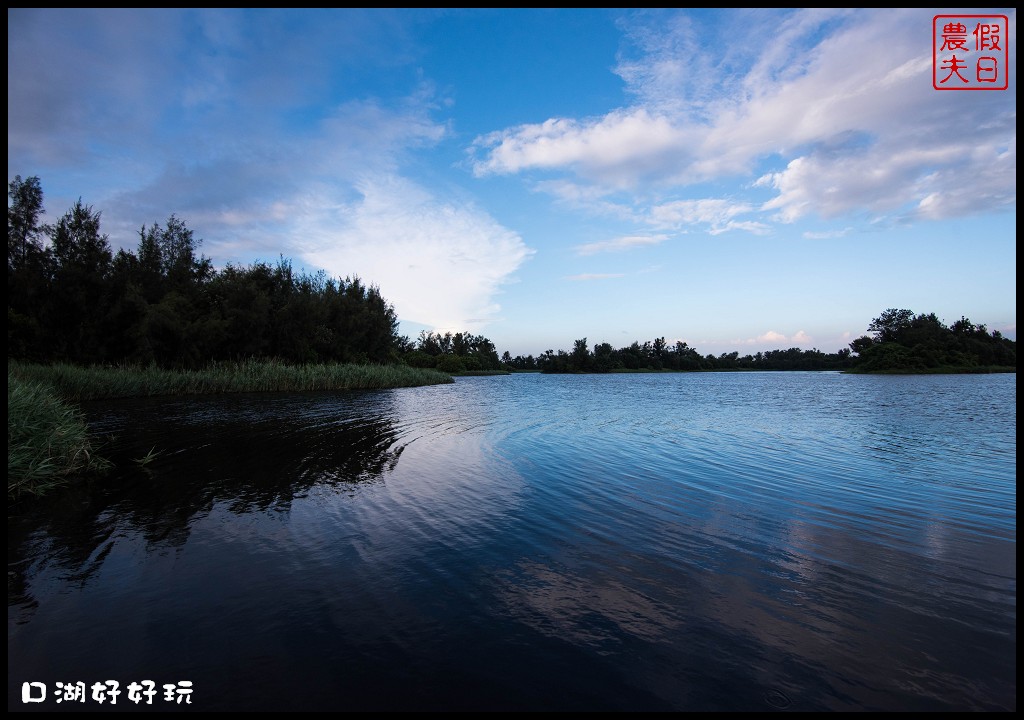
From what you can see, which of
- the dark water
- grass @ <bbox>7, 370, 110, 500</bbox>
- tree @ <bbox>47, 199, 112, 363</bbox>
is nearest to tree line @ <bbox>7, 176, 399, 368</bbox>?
tree @ <bbox>47, 199, 112, 363</bbox>

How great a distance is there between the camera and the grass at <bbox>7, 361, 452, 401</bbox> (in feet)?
76.6

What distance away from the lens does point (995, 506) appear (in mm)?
7211

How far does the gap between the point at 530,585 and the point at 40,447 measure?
31.9ft

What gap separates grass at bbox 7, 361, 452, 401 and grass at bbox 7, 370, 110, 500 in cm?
1207

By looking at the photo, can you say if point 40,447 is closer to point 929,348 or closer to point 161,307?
point 161,307

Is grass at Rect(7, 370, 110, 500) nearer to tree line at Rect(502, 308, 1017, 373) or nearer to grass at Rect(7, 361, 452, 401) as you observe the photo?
grass at Rect(7, 361, 452, 401)

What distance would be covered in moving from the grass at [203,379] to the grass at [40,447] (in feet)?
39.6

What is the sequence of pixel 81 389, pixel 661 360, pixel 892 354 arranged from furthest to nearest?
pixel 661 360
pixel 892 354
pixel 81 389

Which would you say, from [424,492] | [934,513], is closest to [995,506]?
[934,513]

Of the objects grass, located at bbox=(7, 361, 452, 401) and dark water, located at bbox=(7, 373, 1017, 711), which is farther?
Result: grass, located at bbox=(7, 361, 452, 401)

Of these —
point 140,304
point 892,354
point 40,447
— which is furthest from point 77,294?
point 892,354

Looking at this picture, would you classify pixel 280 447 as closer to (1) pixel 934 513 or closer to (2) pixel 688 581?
(2) pixel 688 581

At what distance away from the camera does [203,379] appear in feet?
102

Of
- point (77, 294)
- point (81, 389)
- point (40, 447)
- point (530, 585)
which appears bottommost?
point (530, 585)
